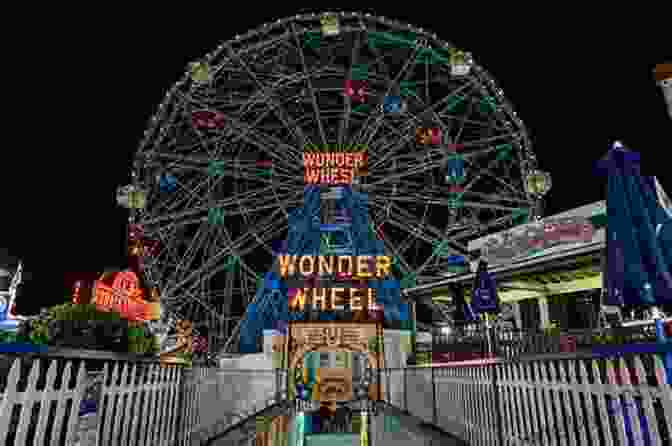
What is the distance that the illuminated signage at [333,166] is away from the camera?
16609mm

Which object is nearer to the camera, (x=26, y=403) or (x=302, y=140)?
(x=26, y=403)

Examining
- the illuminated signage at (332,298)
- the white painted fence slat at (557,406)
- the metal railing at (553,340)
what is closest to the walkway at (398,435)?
the metal railing at (553,340)

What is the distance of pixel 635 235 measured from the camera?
3.88m

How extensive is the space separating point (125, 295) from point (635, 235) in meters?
17.3

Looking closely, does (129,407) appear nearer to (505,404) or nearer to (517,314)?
(505,404)

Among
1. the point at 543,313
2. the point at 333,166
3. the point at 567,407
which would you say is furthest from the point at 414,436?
the point at 333,166

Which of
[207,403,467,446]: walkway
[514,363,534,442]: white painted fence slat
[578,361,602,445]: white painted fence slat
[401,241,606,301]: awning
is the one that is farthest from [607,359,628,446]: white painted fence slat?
[401,241,606,301]: awning

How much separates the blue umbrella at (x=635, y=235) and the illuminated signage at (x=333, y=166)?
12.7 m

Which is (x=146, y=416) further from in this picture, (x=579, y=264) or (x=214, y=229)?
(x=214, y=229)

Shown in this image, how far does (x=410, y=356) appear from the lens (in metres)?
15.8

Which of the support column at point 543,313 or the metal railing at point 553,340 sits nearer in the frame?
the metal railing at point 553,340

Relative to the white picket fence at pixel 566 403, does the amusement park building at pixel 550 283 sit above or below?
above

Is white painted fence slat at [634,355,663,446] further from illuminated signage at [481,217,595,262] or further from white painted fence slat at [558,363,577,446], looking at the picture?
illuminated signage at [481,217,595,262]

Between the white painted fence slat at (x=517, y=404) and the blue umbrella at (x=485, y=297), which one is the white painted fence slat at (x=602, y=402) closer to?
the white painted fence slat at (x=517, y=404)
